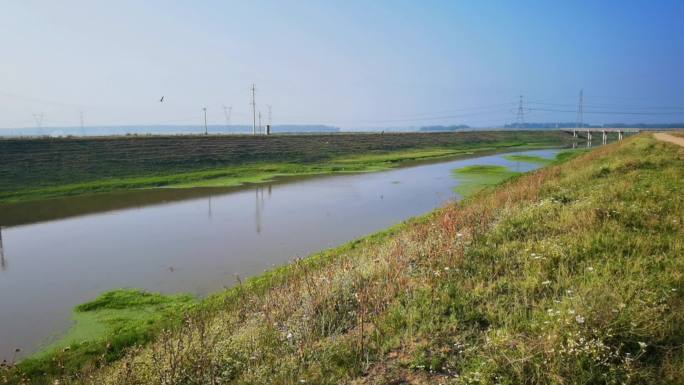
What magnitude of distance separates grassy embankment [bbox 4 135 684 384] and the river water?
5.15 meters

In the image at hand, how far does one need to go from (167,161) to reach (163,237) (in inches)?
1029

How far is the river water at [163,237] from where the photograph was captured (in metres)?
13.0

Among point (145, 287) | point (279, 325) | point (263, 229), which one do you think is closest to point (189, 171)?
point (263, 229)

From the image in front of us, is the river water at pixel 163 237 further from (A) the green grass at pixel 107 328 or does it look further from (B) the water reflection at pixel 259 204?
(A) the green grass at pixel 107 328

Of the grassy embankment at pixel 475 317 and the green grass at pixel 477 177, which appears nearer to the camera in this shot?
the grassy embankment at pixel 475 317

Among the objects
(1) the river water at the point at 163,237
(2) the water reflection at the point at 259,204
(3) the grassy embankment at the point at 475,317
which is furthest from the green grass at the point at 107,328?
(2) the water reflection at the point at 259,204

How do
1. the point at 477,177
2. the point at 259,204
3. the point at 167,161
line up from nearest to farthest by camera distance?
the point at 259,204
the point at 477,177
the point at 167,161

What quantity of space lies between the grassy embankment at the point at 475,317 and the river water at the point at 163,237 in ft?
16.9

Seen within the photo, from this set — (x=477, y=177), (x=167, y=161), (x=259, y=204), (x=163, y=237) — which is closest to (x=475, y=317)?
(x=163, y=237)

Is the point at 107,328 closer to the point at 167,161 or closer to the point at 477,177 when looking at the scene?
the point at 477,177

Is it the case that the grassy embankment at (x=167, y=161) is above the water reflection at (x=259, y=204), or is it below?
above

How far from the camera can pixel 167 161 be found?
43312 millimetres

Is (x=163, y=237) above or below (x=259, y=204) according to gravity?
below

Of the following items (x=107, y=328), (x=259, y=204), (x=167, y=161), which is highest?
(x=167, y=161)
